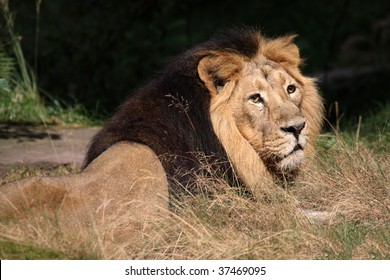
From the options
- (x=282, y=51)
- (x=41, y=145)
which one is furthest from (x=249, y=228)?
(x=41, y=145)

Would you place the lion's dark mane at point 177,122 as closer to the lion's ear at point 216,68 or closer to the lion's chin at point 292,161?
the lion's ear at point 216,68

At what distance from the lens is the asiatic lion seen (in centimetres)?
682

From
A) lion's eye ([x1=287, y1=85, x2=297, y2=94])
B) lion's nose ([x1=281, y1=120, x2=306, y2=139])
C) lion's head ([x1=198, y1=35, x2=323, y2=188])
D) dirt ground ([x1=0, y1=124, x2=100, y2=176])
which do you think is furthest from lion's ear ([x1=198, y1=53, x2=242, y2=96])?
dirt ground ([x1=0, y1=124, x2=100, y2=176])

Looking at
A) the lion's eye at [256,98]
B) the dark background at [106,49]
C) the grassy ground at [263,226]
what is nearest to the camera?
the grassy ground at [263,226]

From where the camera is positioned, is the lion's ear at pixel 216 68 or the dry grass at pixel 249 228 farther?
the lion's ear at pixel 216 68

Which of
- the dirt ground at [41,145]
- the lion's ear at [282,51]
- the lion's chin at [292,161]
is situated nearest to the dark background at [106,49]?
the dirt ground at [41,145]

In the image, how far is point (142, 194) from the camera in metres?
6.54

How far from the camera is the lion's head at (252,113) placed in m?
6.97

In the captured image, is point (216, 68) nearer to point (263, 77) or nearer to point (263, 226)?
point (263, 77)

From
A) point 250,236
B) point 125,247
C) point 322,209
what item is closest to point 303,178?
point 322,209

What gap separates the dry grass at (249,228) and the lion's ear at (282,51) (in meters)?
0.93

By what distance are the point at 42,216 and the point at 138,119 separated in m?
1.23

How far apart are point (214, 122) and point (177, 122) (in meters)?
0.26

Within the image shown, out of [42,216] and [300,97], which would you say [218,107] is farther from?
[42,216]
